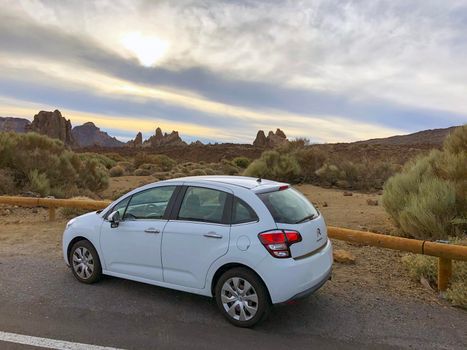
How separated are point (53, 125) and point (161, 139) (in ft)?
87.2

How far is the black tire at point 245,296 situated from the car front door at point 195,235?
0.23 meters

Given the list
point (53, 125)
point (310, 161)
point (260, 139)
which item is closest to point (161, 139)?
point (53, 125)

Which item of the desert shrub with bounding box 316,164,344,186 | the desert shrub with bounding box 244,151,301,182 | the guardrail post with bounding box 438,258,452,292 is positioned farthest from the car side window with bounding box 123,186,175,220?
the desert shrub with bounding box 316,164,344,186

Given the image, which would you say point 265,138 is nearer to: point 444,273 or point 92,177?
point 92,177

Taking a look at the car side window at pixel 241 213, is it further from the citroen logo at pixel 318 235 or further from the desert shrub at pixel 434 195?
the desert shrub at pixel 434 195

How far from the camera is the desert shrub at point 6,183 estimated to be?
15161mm

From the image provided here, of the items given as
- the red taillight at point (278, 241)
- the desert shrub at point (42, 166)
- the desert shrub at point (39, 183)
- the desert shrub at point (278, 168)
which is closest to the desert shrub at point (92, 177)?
the desert shrub at point (42, 166)

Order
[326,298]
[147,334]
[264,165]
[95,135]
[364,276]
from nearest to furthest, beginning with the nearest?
[147,334], [326,298], [364,276], [264,165], [95,135]

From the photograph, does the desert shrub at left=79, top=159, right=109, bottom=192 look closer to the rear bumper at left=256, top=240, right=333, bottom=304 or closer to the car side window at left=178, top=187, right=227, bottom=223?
the car side window at left=178, top=187, right=227, bottom=223

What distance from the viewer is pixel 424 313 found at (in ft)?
17.9

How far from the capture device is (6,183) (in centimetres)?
1538

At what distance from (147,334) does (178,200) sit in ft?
5.20

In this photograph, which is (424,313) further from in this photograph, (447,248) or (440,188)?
(440,188)

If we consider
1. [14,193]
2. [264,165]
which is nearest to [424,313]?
[14,193]
